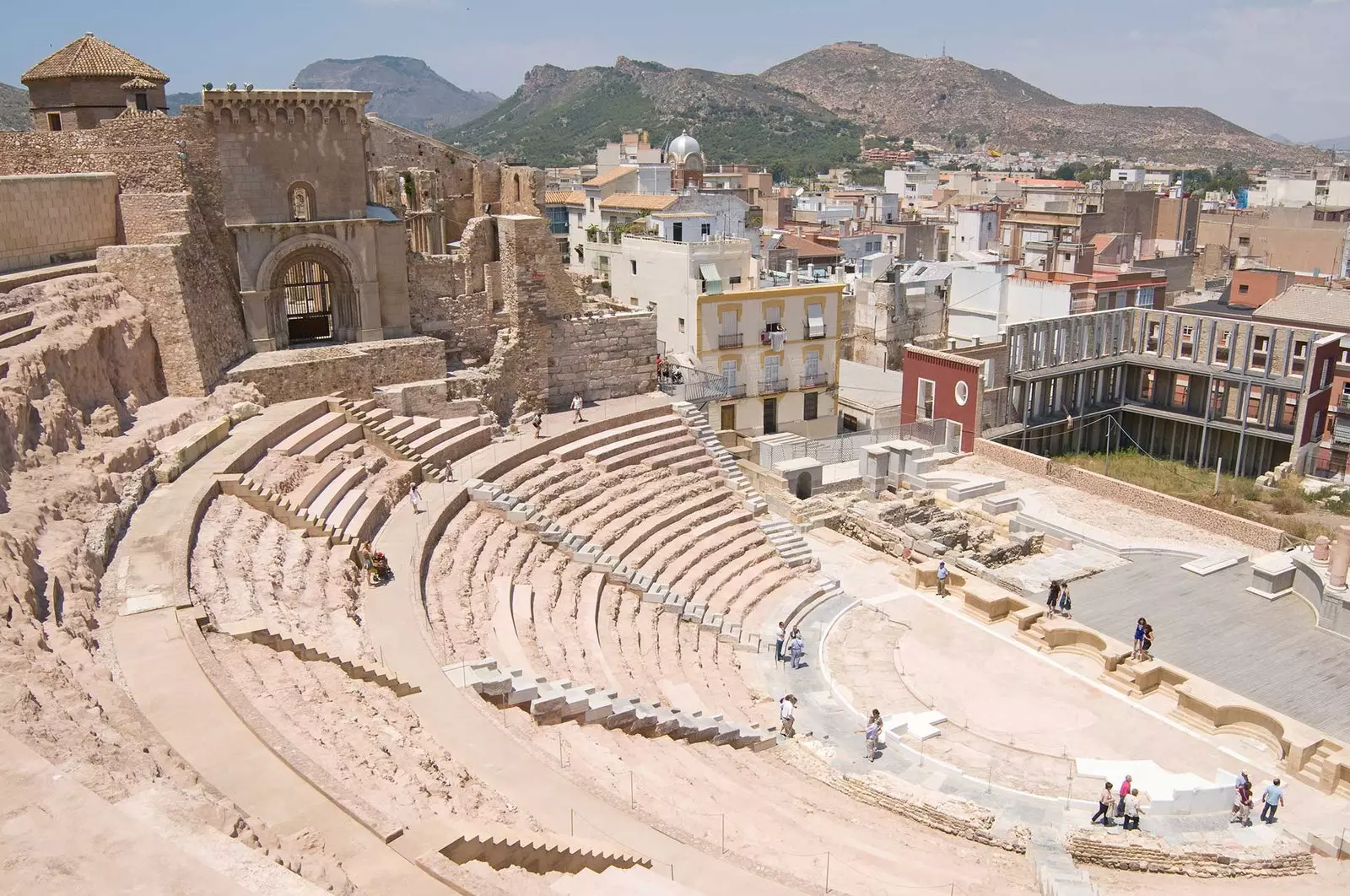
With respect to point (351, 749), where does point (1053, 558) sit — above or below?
below

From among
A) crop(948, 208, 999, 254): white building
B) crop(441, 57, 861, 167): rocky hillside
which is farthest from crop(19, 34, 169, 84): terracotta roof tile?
crop(441, 57, 861, 167): rocky hillside

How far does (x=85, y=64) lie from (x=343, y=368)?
478 inches

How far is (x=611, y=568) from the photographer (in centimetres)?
1969

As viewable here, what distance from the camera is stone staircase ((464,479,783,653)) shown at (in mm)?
19656

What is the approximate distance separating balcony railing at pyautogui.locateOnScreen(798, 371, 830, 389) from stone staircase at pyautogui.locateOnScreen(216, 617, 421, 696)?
78.7 feet

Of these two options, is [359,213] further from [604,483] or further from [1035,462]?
[1035,462]

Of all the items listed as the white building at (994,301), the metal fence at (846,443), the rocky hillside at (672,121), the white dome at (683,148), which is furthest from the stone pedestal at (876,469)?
the rocky hillside at (672,121)

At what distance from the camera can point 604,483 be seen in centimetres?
2319

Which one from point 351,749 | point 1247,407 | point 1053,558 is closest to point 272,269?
point 351,749

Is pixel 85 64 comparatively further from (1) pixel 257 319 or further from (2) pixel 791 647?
(2) pixel 791 647

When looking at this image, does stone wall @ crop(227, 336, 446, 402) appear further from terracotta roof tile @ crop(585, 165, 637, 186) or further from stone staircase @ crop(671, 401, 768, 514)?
terracotta roof tile @ crop(585, 165, 637, 186)

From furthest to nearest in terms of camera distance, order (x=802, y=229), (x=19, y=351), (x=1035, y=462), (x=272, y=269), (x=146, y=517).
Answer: (x=802, y=229) < (x=1035, y=462) < (x=272, y=269) < (x=19, y=351) < (x=146, y=517)

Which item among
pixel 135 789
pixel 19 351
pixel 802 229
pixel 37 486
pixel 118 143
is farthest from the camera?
pixel 802 229

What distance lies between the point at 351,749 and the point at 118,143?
1731 cm
